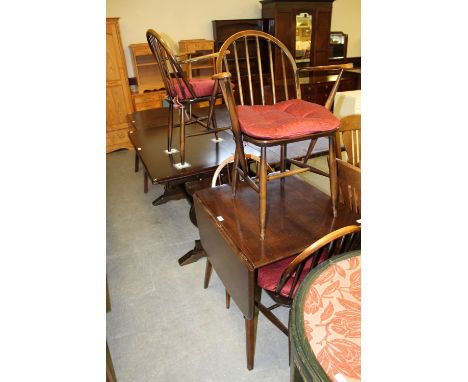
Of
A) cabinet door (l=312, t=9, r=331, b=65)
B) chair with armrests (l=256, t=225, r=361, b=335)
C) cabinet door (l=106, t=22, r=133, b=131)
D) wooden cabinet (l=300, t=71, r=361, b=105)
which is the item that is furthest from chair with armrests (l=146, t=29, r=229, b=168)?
cabinet door (l=312, t=9, r=331, b=65)

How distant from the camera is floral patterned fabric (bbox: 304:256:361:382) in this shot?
2.10 ft

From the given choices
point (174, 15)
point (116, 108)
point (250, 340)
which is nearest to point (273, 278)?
point (250, 340)

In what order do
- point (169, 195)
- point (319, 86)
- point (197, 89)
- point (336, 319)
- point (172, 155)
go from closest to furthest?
1. point (336, 319)
2. point (197, 89)
3. point (172, 155)
4. point (169, 195)
5. point (319, 86)

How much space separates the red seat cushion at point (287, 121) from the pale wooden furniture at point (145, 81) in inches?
128

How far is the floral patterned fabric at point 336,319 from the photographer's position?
2.10 ft

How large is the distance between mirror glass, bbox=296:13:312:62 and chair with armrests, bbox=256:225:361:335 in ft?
15.1

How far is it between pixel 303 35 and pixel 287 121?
4497 mm

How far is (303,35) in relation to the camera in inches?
203

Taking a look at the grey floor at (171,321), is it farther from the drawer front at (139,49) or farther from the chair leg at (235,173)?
the drawer front at (139,49)

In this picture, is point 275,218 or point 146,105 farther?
point 146,105

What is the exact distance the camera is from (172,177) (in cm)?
199

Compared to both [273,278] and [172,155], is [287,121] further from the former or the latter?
[172,155]
